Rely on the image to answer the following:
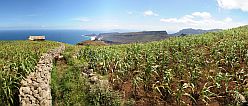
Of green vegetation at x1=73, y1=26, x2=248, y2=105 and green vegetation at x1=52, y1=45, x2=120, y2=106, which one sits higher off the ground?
green vegetation at x1=73, y1=26, x2=248, y2=105

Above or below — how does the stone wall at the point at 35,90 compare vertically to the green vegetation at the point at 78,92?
above

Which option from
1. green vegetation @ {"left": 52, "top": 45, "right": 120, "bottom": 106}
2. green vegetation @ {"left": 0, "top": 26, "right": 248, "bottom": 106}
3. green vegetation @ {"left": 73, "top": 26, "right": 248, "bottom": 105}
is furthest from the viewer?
green vegetation @ {"left": 52, "top": 45, "right": 120, "bottom": 106}

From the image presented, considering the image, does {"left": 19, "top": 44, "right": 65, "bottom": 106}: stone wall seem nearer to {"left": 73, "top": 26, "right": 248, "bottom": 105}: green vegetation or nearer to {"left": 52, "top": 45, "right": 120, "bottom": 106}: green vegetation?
{"left": 52, "top": 45, "right": 120, "bottom": 106}: green vegetation

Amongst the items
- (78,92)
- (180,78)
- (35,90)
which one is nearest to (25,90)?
(35,90)

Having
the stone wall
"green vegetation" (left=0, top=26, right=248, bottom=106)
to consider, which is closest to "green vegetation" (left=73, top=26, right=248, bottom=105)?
"green vegetation" (left=0, top=26, right=248, bottom=106)

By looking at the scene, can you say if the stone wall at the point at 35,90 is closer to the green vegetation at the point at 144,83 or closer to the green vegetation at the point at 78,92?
the green vegetation at the point at 144,83

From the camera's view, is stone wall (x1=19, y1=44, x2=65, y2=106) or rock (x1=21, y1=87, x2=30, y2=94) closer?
stone wall (x1=19, y1=44, x2=65, y2=106)

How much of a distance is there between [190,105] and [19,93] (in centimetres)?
781

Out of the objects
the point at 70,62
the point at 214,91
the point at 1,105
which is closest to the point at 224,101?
the point at 214,91

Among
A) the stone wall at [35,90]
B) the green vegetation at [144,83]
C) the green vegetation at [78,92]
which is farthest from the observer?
the green vegetation at [78,92]

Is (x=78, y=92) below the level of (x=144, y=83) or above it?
below

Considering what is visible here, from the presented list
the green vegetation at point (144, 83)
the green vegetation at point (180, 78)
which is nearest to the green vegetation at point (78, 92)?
the green vegetation at point (144, 83)

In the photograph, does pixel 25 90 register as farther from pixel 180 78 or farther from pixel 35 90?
pixel 180 78

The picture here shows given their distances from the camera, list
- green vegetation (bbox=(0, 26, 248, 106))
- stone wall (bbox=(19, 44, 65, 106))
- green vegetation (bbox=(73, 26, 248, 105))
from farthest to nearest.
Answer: green vegetation (bbox=(0, 26, 248, 106)), green vegetation (bbox=(73, 26, 248, 105)), stone wall (bbox=(19, 44, 65, 106))
